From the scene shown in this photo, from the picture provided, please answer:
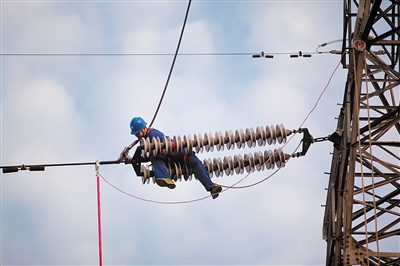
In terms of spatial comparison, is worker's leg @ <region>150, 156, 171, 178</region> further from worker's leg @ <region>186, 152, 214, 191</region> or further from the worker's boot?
worker's leg @ <region>186, 152, 214, 191</region>

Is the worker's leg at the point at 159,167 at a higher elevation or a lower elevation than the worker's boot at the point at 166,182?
higher

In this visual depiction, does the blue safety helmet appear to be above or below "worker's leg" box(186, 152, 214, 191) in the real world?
above

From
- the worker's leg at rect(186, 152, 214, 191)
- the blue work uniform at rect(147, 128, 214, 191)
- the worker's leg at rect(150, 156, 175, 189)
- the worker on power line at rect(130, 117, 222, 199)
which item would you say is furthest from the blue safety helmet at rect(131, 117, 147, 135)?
the worker's leg at rect(186, 152, 214, 191)

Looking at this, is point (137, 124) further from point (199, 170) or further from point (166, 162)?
point (199, 170)

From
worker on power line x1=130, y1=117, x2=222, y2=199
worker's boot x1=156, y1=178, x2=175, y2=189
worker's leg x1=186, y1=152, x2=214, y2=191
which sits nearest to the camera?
worker's boot x1=156, y1=178, x2=175, y2=189

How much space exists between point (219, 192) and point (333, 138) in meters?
2.42

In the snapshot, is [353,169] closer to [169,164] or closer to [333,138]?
[333,138]

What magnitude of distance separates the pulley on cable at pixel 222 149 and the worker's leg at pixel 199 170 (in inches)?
4.6

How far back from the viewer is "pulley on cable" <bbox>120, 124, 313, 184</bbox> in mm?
15180

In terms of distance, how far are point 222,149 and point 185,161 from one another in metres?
0.71

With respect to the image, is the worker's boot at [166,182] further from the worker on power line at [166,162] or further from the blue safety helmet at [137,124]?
the blue safety helmet at [137,124]

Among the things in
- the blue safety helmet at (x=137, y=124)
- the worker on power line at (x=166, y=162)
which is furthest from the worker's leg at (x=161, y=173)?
the blue safety helmet at (x=137, y=124)

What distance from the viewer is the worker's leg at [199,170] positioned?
1538 cm

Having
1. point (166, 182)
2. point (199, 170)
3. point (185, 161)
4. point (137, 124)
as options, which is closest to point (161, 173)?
point (166, 182)
